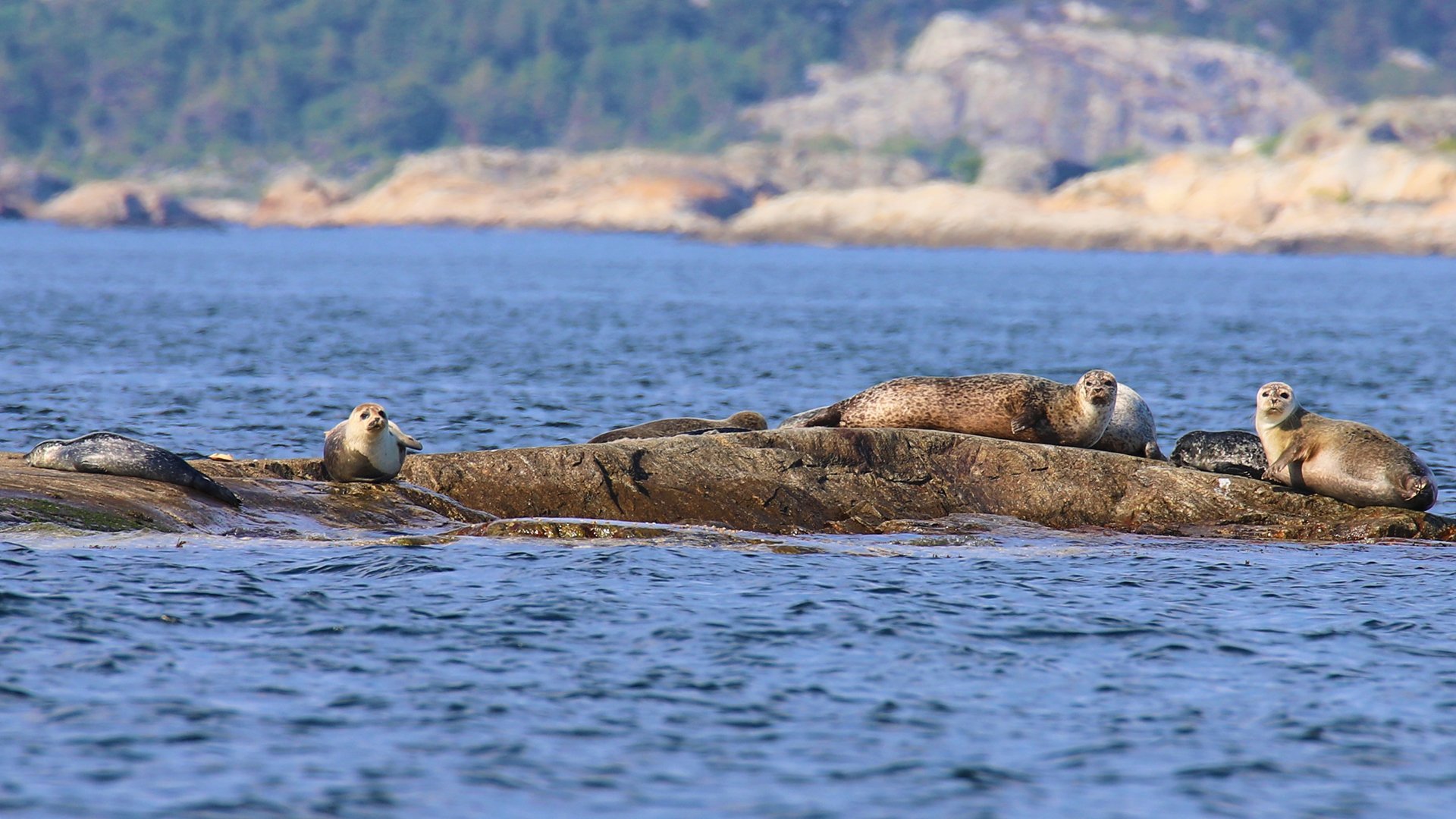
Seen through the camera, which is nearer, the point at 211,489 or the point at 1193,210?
the point at 211,489

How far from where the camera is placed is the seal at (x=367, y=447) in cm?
1546

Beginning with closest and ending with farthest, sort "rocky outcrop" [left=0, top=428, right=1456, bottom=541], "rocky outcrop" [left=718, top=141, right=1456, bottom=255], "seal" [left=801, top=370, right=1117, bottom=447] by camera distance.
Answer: "rocky outcrop" [left=0, top=428, right=1456, bottom=541]
"seal" [left=801, top=370, right=1117, bottom=447]
"rocky outcrop" [left=718, top=141, right=1456, bottom=255]

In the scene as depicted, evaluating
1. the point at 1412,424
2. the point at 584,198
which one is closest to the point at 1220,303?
the point at 1412,424

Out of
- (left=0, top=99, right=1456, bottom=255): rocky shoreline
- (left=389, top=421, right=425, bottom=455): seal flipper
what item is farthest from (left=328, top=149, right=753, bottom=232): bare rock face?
(left=389, top=421, right=425, bottom=455): seal flipper

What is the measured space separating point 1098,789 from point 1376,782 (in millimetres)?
1448

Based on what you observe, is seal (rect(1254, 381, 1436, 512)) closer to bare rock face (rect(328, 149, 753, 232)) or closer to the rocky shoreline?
the rocky shoreline

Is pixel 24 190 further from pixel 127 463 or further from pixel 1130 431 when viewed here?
pixel 1130 431

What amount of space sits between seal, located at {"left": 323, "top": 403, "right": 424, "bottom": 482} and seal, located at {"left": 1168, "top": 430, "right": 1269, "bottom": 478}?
270 inches

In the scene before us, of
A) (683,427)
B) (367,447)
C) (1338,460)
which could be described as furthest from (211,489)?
(1338,460)

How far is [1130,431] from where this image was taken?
1748 cm

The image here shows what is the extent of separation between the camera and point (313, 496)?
50.6 feet

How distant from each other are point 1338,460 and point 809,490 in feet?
15.0

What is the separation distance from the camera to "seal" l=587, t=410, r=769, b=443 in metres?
17.5

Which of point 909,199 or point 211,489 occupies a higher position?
point 909,199
